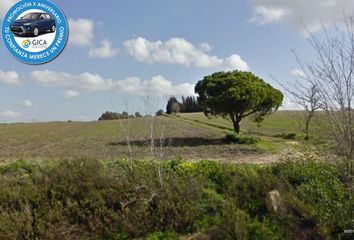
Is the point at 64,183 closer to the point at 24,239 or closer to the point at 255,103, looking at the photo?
the point at 24,239

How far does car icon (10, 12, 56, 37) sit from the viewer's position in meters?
6.94

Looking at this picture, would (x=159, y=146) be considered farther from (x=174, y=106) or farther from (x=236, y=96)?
(x=174, y=106)

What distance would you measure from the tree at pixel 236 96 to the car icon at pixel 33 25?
19558mm

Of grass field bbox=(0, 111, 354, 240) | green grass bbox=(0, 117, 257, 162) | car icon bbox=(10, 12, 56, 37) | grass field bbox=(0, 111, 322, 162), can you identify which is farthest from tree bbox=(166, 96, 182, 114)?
grass field bbox=(0, 111, 354, 240)

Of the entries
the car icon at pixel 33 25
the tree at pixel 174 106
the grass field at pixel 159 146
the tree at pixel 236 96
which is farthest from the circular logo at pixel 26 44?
the tree at pixel 174 106

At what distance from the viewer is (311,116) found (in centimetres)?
594

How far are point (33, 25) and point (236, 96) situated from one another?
65.1 ft

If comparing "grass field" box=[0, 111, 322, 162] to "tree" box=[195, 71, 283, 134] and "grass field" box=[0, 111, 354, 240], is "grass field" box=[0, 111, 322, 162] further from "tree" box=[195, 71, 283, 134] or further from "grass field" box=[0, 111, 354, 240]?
"tree" box=[195, 71, 283, 134]

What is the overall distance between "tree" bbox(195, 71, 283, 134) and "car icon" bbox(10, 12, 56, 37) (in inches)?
770

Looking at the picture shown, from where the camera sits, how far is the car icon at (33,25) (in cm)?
694

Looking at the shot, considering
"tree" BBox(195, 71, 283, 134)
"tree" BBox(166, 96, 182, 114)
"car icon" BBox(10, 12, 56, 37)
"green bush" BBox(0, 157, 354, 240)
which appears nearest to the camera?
"green bush" BBox(0, 157, 354, 240)

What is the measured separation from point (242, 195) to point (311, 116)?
198 centimetres

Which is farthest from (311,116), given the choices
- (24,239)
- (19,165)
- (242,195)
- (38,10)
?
(19,165)

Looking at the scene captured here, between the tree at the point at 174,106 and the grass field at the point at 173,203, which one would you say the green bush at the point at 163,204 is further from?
the tree at the point at 174,106
